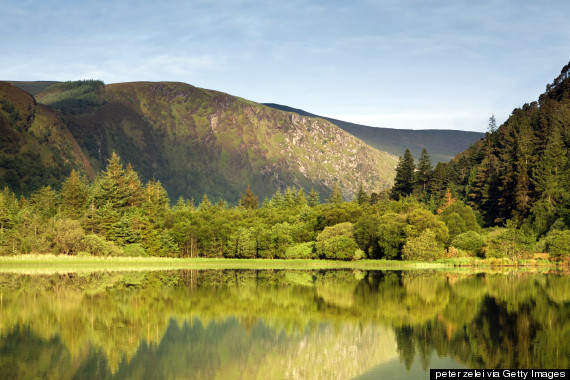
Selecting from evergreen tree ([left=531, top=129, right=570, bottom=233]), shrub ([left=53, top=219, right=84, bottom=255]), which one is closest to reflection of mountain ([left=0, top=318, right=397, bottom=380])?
shrub ([left=53, top=219, right=84, bottom=255])

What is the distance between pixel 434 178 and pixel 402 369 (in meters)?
145

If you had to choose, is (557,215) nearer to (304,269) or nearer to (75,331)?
(304,269)

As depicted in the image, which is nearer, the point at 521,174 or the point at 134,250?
the point at 134,250

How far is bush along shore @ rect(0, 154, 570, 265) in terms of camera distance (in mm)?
100750

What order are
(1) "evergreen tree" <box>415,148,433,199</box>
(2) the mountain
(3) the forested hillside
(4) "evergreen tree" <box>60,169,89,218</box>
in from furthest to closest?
(1) "evergreen tree" <box>415,148,433,199</box> < (4) "evergreen tree" <box>60,169,89,218</box> < (2) the mountain < (3) the forested hillside

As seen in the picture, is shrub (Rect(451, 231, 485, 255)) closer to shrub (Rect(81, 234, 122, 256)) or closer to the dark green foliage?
the dark green foliage

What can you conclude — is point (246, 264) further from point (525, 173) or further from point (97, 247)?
point (525, 173)

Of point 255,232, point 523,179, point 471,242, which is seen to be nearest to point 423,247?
point 471,242

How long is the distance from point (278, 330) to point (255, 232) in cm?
8412

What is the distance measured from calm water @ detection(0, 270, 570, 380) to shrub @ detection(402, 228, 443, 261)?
37.2 meters

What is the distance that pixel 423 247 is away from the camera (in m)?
98.4

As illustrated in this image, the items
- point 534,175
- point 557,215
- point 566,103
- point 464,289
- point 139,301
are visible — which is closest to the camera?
point 139,301

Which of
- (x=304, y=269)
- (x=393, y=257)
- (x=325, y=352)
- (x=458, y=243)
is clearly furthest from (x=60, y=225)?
(x=325, y=352)

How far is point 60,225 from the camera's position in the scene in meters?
106
